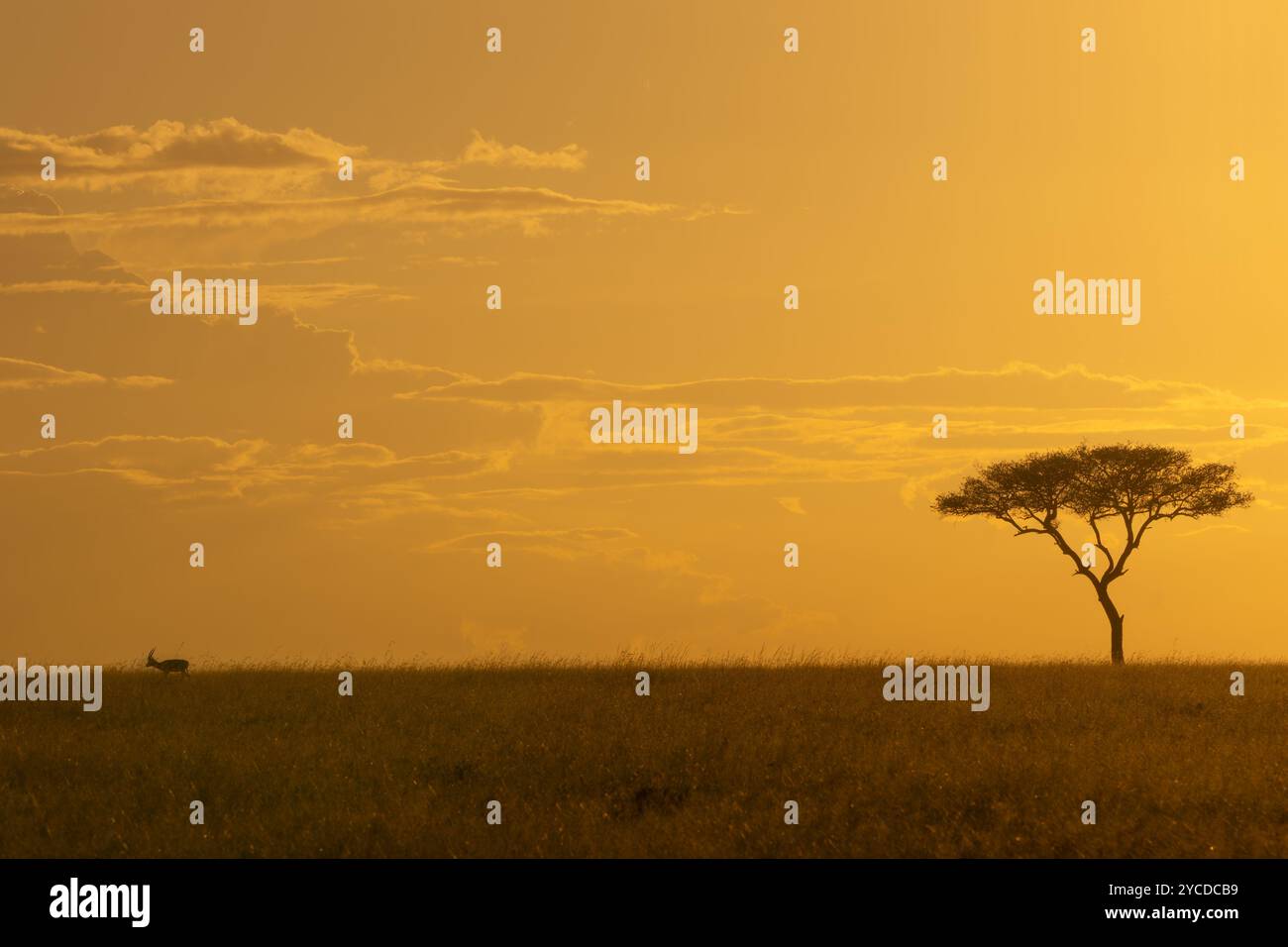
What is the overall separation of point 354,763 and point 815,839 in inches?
311

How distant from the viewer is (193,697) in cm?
2783

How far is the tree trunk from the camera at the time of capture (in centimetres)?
4216

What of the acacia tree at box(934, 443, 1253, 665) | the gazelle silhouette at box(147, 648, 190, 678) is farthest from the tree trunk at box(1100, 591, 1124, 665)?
the gazelle silhouette at box(147, 648, 190, 678)

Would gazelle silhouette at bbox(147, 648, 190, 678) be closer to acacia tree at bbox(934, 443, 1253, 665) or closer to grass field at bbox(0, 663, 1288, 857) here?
grass field at bbox(0, 663, 1288, 857)

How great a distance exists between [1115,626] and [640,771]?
26463mm

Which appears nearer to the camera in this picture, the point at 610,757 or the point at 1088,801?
the point at 1088,801

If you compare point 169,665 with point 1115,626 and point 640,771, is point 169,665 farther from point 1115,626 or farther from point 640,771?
point 1115,626

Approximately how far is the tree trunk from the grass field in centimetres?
1274

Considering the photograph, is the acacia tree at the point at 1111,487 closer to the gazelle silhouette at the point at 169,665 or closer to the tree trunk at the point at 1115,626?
the tree trunk at the point at 1115,626

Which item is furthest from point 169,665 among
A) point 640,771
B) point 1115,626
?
point 1115,626

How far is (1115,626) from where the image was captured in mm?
42938
